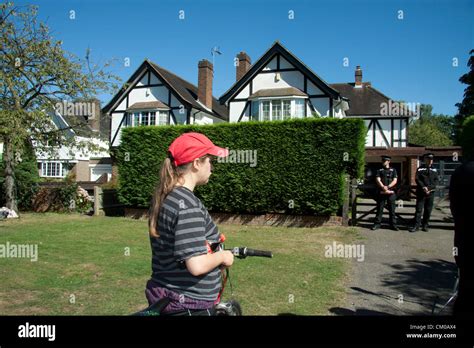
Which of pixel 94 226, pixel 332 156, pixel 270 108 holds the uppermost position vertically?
pixel 270 108

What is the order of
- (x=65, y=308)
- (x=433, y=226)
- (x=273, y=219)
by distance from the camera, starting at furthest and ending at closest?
1. (x=273, y=219)
2. (x=433, y=226)
3. (x=65, y=308)

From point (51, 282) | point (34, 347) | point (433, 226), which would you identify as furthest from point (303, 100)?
point (34, 347)

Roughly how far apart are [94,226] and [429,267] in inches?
403

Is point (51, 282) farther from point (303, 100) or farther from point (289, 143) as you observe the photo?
point (303, 100)

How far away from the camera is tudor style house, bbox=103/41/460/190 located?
70.0 feet

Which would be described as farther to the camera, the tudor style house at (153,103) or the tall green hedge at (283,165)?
the tudor style house at (153,103)

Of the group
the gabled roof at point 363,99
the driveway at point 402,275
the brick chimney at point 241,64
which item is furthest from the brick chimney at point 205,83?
the driveway at point 402,275

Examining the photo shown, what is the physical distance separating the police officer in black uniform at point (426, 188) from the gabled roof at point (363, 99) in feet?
57.6

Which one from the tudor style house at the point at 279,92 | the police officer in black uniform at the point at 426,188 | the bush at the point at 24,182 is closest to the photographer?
the police officer in black uniform at the point at 426,188

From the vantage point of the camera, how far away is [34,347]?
1.69 meters

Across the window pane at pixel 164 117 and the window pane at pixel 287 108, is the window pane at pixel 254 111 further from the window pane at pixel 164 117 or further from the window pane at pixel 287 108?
the window pane at pixel 164 117

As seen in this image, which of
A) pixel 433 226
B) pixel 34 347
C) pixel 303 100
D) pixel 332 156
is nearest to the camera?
pixel 34 347

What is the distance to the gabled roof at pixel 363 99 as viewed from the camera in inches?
1070

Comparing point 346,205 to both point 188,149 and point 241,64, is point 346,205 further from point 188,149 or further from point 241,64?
point 241,64
